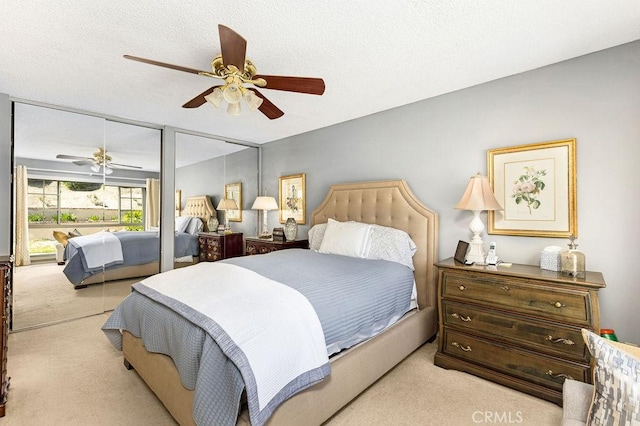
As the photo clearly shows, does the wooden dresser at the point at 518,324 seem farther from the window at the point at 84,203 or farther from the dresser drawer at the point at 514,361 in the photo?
the window at the point at 84,203

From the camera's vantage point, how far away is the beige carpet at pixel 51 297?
3.28 m

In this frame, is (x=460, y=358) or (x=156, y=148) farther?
(x=156, y=148)

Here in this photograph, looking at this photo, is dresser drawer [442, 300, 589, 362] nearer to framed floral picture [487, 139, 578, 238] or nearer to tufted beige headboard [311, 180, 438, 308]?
tufted beige headboard [311, 180, 438, 308]

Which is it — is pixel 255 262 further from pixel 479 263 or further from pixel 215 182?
pixel 215 182

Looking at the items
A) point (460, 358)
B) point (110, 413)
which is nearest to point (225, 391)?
point (110, 413)

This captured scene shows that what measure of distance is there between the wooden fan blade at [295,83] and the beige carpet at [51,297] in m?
3.47

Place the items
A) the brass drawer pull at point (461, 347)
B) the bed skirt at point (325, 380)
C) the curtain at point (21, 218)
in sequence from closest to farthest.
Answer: the bed skirt at point (325, 380) < the brass drawer pull at point (461, 347) < the curtain at point (21, 218)

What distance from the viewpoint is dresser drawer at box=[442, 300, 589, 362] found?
192cm

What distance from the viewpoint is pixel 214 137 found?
474cm

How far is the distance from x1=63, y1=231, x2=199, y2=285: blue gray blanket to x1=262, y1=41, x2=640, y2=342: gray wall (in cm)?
285

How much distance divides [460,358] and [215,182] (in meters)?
4.13

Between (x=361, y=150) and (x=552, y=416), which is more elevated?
(x=361, y=150)

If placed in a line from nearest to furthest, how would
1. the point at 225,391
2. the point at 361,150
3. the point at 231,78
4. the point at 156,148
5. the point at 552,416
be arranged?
the point at 225,391 < the point at 552,416 < the point at 231,78 < the point at 361,150 < the point at 156,148

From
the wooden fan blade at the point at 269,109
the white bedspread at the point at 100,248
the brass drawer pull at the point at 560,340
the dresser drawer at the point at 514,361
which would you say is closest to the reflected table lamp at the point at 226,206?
the white bedspread at the point at 100,248
